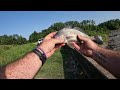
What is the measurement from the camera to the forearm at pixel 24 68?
2.42m

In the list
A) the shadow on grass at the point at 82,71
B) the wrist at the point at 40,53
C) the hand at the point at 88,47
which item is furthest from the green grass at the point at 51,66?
the wrist at the point at 40,53

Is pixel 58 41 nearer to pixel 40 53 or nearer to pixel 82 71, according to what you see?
pixel 40 53

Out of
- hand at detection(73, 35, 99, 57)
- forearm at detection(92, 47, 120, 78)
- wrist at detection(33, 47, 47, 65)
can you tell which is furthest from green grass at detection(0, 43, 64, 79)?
wrist at detection(33, 47, 47, 65)

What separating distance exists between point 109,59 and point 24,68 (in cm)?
87

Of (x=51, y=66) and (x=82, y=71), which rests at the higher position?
(x=82, y=71)

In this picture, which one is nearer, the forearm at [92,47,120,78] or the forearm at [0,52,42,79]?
the forearm at [0,52,42,79]

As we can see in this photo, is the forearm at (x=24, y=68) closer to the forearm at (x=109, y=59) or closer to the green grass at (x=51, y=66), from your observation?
the forearm at (x=109, y=59)

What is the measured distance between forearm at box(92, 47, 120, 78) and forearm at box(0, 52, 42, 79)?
0.67 m

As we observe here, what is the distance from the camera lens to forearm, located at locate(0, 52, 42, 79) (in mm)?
2418

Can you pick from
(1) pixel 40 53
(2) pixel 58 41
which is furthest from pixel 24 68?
(2) pixel 58 41

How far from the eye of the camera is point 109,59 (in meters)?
2.97

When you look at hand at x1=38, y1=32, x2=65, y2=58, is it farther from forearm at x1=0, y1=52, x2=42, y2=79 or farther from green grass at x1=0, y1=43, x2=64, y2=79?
green grass at x1=0, y1=43, x2=64, y2=79
